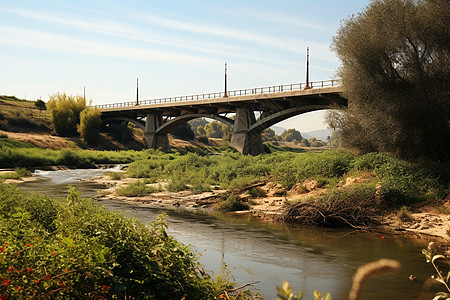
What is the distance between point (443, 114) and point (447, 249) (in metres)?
7.31

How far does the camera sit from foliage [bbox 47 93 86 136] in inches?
2689

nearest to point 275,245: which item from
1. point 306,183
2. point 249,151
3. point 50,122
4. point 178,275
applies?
point 178,275

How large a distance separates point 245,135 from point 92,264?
4269 centimetres

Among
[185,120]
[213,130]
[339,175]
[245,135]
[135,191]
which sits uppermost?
[213,130]

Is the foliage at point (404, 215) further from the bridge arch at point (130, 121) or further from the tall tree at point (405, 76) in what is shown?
the bridge arch at point (130, 121)

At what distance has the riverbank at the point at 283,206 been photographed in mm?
13102

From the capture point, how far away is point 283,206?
16.3 meters

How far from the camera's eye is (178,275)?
5.95m

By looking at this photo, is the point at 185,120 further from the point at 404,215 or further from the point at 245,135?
the point at 404,215

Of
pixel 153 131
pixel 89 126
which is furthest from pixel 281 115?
pixel 89 126

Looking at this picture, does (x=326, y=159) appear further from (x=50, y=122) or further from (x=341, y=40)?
(x=50, y=122)

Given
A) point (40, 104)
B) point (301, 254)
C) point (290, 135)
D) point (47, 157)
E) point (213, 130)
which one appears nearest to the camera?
point (301, 254)

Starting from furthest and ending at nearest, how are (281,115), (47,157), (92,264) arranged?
(281,115) < (47,157) < (92,264)

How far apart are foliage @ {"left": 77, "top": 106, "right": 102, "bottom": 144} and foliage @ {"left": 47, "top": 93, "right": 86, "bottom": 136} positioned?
7.92ft
